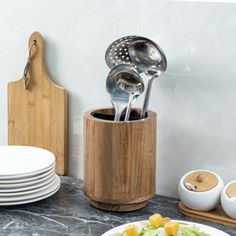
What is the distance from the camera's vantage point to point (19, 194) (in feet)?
4.18

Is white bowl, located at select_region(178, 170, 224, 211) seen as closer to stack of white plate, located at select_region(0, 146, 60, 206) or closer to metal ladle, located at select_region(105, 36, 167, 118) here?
metal ladle, located at select_region(105, 36, 167, 118)

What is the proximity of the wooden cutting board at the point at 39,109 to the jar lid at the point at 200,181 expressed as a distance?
370 millimetres

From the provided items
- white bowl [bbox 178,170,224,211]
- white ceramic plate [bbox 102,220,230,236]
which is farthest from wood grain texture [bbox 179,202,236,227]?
white ceramic plate [bbox 102,220,230,236]

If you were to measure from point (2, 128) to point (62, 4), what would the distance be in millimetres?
394

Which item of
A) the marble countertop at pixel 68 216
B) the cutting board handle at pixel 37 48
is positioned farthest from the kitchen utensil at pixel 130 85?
the cutting board handle at pixel 37 48

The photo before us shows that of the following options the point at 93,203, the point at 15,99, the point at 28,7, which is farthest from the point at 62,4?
the point at 93,203

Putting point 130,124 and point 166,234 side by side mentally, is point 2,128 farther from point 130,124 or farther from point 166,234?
point 166,234

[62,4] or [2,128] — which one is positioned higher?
[62,4]

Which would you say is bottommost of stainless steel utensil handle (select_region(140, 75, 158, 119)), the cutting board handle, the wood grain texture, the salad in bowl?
the wood grain texture

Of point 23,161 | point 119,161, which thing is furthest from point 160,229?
point 23,161

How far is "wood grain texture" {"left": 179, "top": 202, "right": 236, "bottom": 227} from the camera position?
1199 millimetres

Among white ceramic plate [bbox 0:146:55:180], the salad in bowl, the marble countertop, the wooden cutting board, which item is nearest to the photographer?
the salad in bowl

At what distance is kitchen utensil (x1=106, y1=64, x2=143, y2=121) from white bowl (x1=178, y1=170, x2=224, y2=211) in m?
0.22

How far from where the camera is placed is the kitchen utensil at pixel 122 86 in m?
1.22
